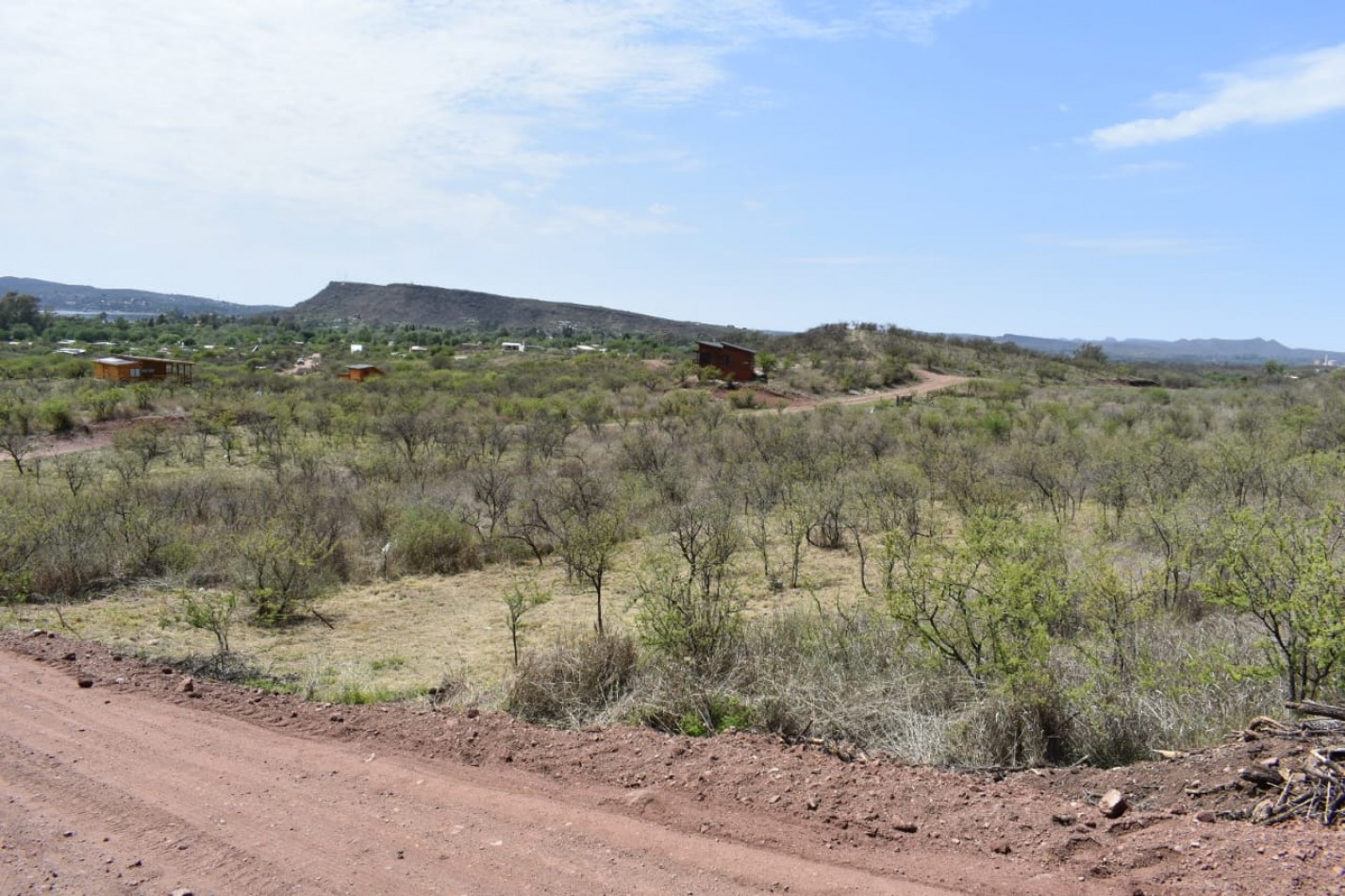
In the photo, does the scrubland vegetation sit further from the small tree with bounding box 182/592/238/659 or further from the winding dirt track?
the winding dirt track

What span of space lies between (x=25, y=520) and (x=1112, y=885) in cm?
1425

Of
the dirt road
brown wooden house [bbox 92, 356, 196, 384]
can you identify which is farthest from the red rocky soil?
brown wooden house [bbox 92, 356, 196, 384]

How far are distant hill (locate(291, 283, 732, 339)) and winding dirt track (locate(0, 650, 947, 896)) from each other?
134 metres

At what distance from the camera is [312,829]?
15.1 ft

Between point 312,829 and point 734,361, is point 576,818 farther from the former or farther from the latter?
point 734,361

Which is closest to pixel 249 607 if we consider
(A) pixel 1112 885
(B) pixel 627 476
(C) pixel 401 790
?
(C) pixel 401 790

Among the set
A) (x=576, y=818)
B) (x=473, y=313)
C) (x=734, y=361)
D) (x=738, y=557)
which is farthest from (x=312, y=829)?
(x=473, y=313)

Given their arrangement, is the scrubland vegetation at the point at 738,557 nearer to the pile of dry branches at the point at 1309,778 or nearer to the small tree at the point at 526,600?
the small tree at the point at 526,600

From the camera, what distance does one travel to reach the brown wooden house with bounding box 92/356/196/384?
4481 centimetres

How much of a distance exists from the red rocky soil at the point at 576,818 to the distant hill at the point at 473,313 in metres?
134

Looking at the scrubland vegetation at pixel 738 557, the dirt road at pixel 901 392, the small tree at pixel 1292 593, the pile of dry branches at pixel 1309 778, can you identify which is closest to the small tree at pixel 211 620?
the scrubland vegetation at pixel 738 557

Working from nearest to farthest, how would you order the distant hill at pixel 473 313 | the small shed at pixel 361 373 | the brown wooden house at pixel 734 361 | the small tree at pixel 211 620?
the small tree at pixel 211 620 < the small shed at pixel 361 373 < the brown wooden house at pixel 734 361 < the distant hill at pixel 473 313

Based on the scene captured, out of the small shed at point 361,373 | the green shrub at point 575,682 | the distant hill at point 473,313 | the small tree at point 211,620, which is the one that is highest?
the distant hill at point 473,313

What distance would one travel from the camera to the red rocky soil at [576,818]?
404 cm
